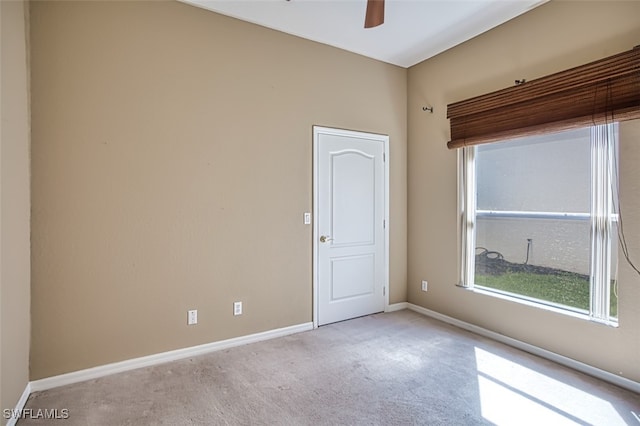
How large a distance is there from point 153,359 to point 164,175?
152 centimetres

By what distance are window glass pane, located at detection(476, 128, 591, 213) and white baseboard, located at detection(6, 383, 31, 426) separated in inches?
158

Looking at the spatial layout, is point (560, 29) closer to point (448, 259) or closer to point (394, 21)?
point (394, 21)

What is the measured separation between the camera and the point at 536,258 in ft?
10.2

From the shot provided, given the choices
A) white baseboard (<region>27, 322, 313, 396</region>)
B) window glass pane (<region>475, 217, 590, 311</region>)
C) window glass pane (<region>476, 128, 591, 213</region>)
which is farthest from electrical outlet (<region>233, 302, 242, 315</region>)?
window glass pane (<region>476, 128, 591, 213</region>)

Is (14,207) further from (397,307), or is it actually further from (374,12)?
(397,307)

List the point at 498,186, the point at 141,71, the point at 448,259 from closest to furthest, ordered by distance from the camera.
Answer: the point at 141,71 < the point at 498,186 < the point at 448,259

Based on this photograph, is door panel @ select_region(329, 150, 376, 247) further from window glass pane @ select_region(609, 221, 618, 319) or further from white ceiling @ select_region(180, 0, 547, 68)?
window glass pane @ select_region(609, 221, 618, 319)

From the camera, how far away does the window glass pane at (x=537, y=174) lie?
275 cm

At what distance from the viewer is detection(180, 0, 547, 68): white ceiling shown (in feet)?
9.50

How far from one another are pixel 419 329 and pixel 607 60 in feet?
9.13

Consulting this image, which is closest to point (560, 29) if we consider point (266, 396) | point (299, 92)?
point (299, 92)

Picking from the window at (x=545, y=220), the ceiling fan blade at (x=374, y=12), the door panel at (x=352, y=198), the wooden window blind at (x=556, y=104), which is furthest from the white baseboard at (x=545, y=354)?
the ceiling fan blade at (x=374, y=12)

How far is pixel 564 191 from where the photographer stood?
9.34 feet

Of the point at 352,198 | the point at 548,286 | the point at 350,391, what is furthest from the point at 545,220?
the point at 350,391
